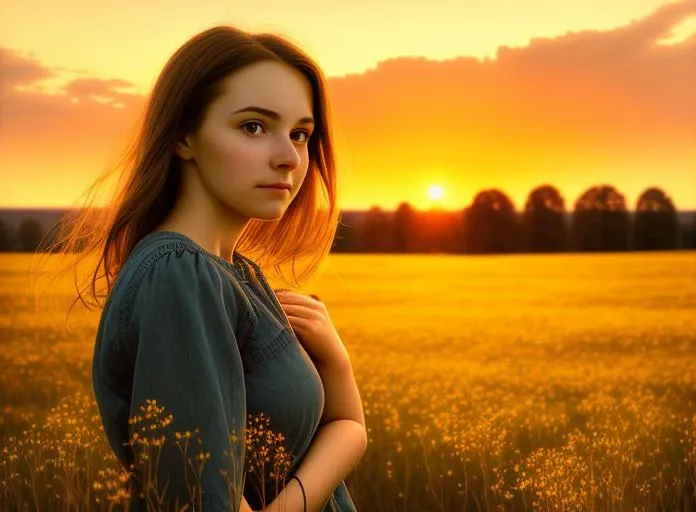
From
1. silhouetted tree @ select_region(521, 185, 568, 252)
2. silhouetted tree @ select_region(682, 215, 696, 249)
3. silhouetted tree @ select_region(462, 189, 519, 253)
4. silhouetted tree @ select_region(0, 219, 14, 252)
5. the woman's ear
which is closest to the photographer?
the woman's ear

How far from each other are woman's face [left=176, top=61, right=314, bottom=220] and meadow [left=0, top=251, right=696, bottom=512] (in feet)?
2.71

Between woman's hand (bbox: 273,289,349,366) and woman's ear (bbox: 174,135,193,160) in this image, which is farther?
woman's hand (bbox: 273,289,349,366)

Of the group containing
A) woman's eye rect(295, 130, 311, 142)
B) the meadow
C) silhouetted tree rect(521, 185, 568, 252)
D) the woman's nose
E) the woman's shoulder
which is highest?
woman's eye rect(295, 130, 311, 142)

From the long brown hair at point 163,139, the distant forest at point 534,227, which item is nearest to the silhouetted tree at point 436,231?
the distant forest at point 534,227

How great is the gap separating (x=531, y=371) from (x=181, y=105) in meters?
6.12

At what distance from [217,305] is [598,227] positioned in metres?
25.7

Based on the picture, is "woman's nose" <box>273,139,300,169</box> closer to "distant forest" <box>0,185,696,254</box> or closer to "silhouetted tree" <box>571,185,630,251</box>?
"distant forest" <box>0,185,696,254</box>

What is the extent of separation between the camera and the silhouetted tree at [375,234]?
78.4 feet

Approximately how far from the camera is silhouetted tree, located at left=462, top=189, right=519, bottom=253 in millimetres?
25344

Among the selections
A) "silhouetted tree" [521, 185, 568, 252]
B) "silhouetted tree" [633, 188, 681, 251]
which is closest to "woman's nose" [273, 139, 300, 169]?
"silhouetted tree" [633, 188, 681, 251]

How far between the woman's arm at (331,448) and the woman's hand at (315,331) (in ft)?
0.11

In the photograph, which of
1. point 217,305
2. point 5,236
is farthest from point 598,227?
point 217,305

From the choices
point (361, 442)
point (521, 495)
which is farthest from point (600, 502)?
point (361, 442)

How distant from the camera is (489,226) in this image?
26016 mm
